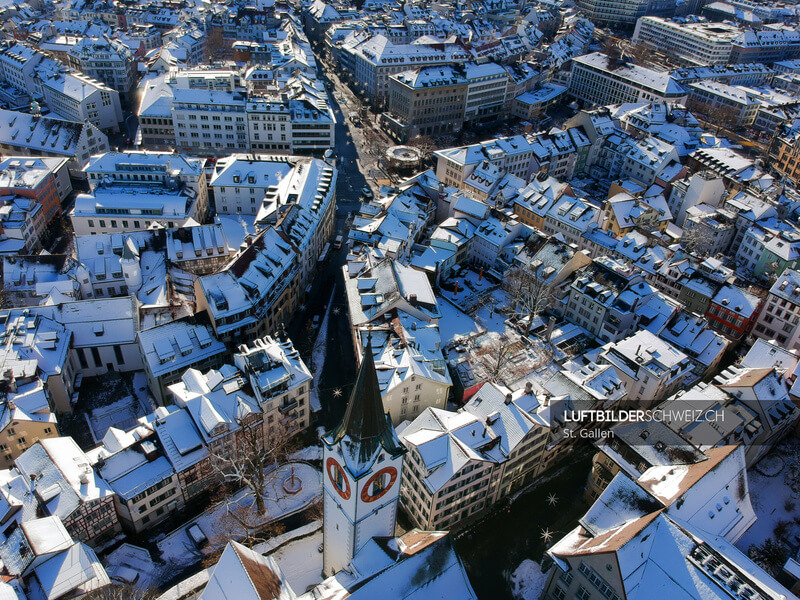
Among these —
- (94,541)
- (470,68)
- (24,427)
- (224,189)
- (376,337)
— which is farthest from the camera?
(470,68)

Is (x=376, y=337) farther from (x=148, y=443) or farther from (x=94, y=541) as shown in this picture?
(x=94, y=541)

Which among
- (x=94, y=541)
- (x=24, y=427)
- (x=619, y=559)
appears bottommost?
(x=94, y=541)

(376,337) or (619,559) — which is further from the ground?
(619,559)

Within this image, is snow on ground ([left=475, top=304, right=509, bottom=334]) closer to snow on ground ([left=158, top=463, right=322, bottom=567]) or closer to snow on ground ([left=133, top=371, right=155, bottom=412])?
snow on ground ([left=158, top=463, right=322, bottom=567])

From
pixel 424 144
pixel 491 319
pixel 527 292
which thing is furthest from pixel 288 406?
pixel 424 144

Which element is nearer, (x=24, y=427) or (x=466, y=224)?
(x=24, y=427)

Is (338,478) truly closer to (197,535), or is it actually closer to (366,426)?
(366,426)

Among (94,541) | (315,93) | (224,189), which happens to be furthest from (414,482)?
(315,93)

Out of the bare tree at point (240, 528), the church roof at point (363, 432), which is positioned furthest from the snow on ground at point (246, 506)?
the church roof at point (363, 432)
